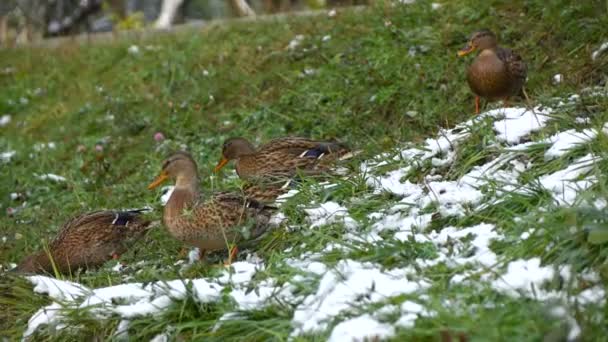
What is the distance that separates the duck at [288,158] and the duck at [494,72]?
114 centimetres

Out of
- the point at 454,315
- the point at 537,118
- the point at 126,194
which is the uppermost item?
the point at 537,118

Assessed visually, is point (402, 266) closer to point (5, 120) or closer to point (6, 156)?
point (6, 156)

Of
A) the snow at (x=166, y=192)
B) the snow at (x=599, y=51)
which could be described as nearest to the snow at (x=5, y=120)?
the snow at (x=166, y=192)

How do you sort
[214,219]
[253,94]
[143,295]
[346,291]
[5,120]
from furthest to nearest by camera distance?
[5,120], [253,94], [214,219], [143,295], [346,291]

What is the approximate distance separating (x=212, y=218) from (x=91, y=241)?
1.04m

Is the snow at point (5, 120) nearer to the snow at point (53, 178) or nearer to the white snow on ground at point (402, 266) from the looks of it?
the snow at point (53, 178)

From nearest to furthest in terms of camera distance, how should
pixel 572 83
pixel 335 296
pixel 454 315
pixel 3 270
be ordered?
pixel 454 315
pixel 335 296
pixel 3 270
pixel 572 83

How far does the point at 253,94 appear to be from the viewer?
29.3 feet

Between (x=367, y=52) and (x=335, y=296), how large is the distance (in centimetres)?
482

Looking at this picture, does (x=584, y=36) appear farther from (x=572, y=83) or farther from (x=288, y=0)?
(x=288, y=0)

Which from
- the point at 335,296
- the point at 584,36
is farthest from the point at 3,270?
the point at 584,36

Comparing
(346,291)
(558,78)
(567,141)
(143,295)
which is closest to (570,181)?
(567,141)

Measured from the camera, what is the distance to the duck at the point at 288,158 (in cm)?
620

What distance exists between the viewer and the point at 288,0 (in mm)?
12477
